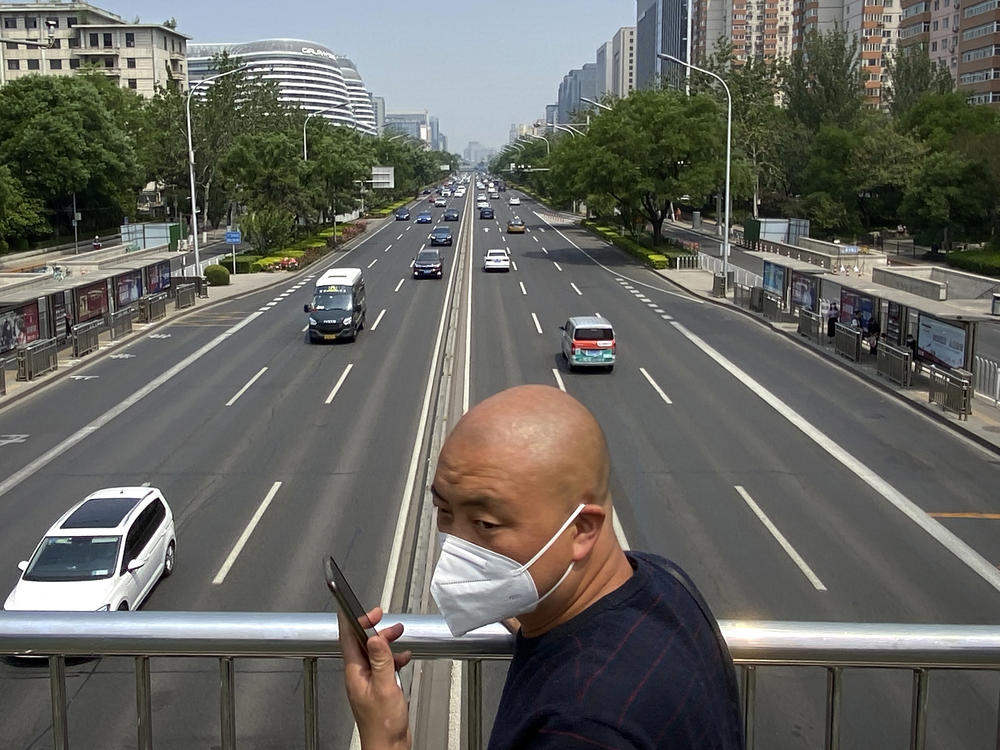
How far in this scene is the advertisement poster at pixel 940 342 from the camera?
78.2 feet

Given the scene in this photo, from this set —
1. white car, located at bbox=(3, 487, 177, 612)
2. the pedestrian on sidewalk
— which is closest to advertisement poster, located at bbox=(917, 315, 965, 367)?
the pedestrian on sidewalk

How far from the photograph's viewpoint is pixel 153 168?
81.2m

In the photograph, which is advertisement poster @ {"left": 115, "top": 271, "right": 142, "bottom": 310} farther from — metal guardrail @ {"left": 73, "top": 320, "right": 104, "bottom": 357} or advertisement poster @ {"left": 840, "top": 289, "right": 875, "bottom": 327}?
advertisement poster @ {"left": 840, "top": 289, "right": 875, "bottom": 327}

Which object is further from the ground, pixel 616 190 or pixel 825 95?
pixel 825 95

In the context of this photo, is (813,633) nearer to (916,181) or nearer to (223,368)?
(223,368)

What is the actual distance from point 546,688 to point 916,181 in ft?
213

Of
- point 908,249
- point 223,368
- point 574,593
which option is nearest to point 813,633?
point 574,593

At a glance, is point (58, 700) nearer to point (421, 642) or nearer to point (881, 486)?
point (421, 642)

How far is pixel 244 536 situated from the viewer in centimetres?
1502

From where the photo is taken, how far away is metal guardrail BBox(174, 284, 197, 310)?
42094mm

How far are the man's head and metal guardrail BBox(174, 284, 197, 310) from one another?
4221 centimetres

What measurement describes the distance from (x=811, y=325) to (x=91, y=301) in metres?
24.0

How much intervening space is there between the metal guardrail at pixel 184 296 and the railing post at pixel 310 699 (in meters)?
41.5

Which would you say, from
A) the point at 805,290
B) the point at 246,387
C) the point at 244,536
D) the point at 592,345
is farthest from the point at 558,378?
the point at 244,536
